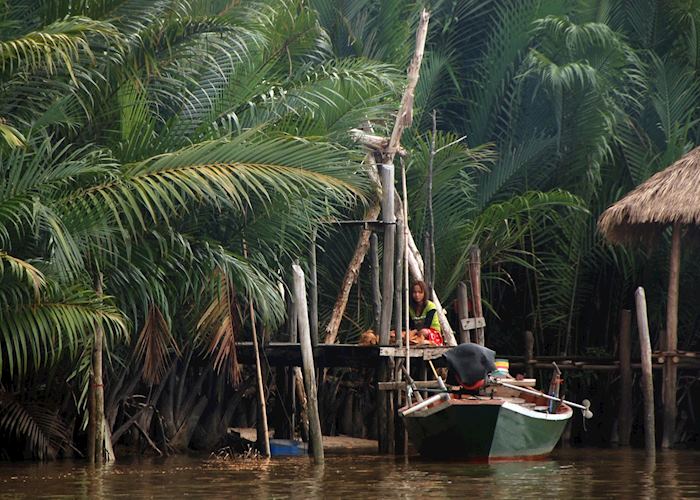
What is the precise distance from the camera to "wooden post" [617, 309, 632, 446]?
18938mm

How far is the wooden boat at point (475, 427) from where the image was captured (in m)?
14.9

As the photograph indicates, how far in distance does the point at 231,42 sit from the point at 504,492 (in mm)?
6046

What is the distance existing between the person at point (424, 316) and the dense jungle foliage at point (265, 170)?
4.16ft

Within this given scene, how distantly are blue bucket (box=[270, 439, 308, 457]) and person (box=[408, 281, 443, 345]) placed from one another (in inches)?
76.2

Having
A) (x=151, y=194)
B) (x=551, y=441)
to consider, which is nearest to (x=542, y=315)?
(x=551, y=441)

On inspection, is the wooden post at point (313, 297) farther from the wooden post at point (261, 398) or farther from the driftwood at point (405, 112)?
the driftwood at point (405, 112)

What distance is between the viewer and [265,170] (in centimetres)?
1380

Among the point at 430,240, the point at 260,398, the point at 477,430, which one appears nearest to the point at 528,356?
the point at 430,240

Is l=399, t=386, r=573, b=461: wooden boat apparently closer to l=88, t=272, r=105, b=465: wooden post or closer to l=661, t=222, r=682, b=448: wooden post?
l=661, t=222, r=682, b=448: wooden post

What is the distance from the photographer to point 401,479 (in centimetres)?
1291

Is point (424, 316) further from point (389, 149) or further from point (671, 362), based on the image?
point (671, 362)

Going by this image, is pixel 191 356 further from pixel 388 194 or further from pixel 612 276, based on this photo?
pixel 612 276

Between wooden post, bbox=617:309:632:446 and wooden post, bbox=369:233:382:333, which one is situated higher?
wooden post, bbox=369:233:382:333

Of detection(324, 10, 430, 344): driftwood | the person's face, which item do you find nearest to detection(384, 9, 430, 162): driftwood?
detection(324, 10, 430, 344): driftwood
